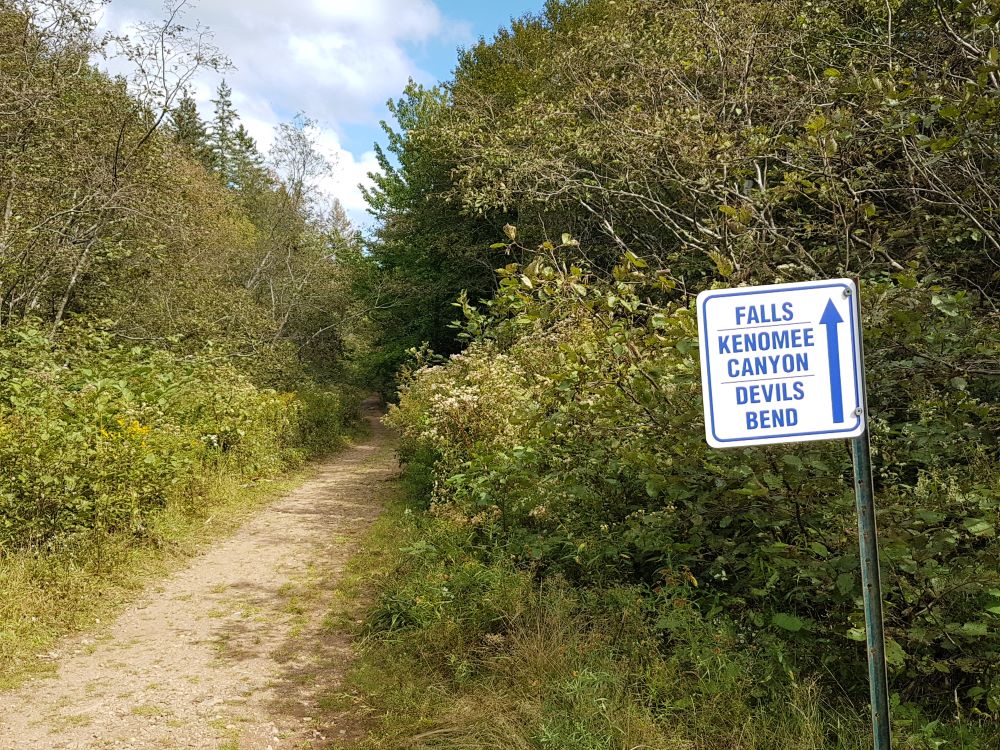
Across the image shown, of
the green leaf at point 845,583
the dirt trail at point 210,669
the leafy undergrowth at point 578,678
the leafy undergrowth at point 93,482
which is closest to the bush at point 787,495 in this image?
the green leaf at point 845,583

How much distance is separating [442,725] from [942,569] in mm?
2556

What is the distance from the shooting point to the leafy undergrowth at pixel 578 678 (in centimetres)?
331

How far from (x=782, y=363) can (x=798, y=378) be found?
0.06m

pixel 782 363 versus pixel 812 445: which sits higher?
pixel 782 363

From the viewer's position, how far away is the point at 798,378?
2.09m

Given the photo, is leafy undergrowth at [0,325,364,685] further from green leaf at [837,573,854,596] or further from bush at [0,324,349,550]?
green leaf at [837,573,854,596]

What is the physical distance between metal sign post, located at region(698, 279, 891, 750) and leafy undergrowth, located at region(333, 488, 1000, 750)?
148cm

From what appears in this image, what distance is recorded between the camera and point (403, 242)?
86.7 feet

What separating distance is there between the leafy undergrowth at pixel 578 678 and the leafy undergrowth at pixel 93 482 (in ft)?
8.21

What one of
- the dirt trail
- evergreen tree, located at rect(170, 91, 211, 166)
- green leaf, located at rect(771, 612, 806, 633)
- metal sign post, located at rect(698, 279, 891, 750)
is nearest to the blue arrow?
metal sign post, located at rect(698, 279, 891, 750)

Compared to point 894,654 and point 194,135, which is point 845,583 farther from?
point 194,135

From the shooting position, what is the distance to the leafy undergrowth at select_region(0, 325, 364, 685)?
591 centimetres

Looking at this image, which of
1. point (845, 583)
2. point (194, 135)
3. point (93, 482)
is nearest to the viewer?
point (845, 583)

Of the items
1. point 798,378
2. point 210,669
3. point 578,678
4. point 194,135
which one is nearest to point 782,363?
point 798,378
